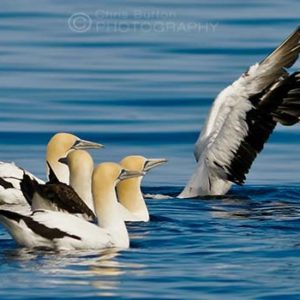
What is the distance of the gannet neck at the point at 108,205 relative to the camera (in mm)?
13633

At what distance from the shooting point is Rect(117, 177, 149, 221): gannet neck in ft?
50.3

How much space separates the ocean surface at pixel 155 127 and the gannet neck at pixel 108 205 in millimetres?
169

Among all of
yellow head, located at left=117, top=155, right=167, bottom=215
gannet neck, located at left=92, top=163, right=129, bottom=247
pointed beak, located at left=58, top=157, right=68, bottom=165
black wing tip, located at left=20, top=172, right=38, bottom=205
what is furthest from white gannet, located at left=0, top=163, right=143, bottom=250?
pointed beak, located at left=58, top=157, right=68, bottom=165

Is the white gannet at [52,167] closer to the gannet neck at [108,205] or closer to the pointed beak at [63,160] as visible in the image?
the pointed beak at [63,160]

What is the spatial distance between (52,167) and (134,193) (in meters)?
1.28

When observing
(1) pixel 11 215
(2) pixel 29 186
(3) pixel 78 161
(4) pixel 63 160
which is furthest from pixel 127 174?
(4) pixel 63 160

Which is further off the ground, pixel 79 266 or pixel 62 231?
pixel 62 231

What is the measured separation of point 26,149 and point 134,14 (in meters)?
11.5

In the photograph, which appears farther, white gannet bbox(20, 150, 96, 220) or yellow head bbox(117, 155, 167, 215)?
yellow head bbox(117, 155, 167, 215)

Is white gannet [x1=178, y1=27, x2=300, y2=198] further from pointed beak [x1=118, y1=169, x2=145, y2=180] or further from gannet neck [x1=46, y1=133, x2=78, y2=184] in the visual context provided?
pointed beak [x1=118, y1=169, x2=145, y2=180]

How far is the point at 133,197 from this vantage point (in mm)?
15625

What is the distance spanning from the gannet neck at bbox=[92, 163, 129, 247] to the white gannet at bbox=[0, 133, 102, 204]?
7.85 feet

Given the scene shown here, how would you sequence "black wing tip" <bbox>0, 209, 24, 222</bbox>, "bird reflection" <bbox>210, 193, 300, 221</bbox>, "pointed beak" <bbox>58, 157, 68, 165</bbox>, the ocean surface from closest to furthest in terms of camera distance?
1. the ocean surface
2. "black wing tip" <bbox>0, 209, 24, 222</bbox>
3. "bird reflection" <bbox>210, 193, 300, 221</bbox>
4. "pointed beak" <bbox>58, 157, 68, 165</bbox>

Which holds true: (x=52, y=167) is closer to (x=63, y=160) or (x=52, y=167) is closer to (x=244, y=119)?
(x=63, y=160)
